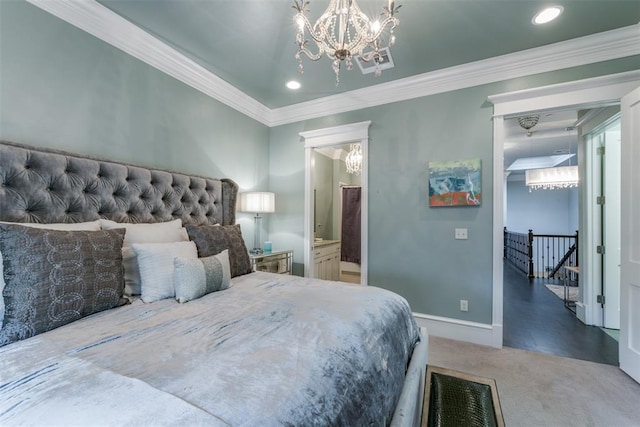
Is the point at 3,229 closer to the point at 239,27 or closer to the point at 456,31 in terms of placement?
the point at 239,27

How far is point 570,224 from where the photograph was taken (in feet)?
26.0

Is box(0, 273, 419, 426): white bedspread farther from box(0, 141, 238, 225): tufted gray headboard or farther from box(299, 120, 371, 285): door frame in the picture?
box(299, 120, 371, 285): door frame

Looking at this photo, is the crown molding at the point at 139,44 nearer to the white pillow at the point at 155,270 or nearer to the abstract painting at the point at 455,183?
the white pillow at the point at 155,270

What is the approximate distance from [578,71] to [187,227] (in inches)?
138

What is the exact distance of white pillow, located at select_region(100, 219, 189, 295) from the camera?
1.59 metres

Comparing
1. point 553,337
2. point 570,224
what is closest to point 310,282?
point 553,337

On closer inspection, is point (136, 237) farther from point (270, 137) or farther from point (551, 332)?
point (551, 332)

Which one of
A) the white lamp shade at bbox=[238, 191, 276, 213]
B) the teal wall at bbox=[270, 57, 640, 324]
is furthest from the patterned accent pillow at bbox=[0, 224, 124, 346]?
the teal wall at bbox=[270, 57, 640, 324]

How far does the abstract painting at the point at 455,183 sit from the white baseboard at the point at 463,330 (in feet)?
3.87

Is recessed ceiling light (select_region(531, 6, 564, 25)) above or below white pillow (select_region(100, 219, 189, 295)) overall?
above

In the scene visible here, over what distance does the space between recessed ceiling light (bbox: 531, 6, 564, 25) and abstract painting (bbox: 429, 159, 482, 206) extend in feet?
3.66

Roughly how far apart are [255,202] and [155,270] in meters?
1.65

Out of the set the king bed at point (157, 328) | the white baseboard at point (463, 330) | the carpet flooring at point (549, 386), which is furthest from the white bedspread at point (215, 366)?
the white baseboard at point (463, 330)

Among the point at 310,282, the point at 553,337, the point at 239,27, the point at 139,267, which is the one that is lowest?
the point at 553,337
